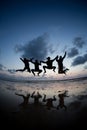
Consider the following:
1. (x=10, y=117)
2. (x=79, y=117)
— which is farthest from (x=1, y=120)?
(x=79, y=117)

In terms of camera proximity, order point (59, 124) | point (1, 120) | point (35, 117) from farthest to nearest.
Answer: point (35, 117)
point (1, 120)
point (59, 124)

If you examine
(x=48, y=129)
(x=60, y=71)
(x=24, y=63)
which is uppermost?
(x=24, y=63)

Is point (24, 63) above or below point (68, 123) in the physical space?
above

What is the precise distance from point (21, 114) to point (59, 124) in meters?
1.91

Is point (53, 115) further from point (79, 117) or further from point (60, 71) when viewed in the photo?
point (60, 71)

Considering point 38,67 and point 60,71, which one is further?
point 38,67

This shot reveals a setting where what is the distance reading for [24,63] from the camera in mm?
18031

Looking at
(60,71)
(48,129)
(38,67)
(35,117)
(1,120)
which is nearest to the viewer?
(48,129)

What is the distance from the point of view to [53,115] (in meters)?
5.86

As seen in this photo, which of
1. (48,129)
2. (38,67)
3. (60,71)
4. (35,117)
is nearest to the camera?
(48,129)

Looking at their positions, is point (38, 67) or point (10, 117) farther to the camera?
point (38, 67)

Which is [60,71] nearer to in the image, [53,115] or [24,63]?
[24,63]

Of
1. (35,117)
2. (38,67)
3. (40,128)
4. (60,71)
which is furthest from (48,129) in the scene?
(38,67)

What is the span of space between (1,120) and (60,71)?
11.8 metres
